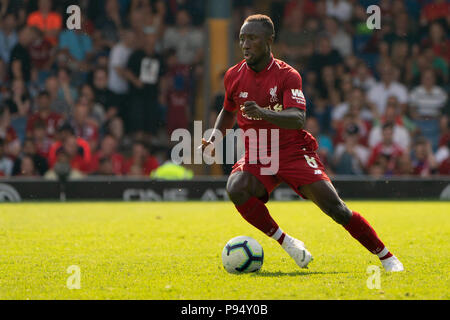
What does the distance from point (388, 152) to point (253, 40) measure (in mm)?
8939

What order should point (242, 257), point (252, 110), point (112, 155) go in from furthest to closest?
point (112, 155)
point (242, 257)
point (252, 110)

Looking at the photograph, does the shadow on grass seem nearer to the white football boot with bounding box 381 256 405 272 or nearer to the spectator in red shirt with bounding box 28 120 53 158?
the white football boot with bounding box 381 256 405 272

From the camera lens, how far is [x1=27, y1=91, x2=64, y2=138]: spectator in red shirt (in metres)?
15.0

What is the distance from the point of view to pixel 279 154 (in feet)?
20.9

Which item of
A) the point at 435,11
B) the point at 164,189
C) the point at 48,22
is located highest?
the point at 435,11

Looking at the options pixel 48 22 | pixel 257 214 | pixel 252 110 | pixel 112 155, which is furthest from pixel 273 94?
pixel 48 22

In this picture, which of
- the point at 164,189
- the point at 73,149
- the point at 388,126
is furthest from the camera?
the point at 388,126

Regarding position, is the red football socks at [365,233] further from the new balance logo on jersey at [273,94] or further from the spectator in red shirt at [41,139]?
the spectator in red shirt at [41,139]

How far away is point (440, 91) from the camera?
15.9m

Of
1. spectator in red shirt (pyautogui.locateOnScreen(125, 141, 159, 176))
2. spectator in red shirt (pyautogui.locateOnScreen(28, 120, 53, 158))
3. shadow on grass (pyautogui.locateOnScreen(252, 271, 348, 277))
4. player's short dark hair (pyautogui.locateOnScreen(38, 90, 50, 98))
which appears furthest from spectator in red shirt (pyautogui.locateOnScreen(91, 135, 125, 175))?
shadow on grass (pyautogui.locateOnScreen(252, 271, 348, 277))

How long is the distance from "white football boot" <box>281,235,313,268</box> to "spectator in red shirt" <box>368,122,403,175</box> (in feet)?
27.5

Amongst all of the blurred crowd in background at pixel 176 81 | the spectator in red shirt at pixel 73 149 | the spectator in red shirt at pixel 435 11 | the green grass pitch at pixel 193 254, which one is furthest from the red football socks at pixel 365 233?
the spectator in red shirt at pixel 435 11

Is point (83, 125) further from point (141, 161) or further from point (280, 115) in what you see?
A: point (280, 115)
